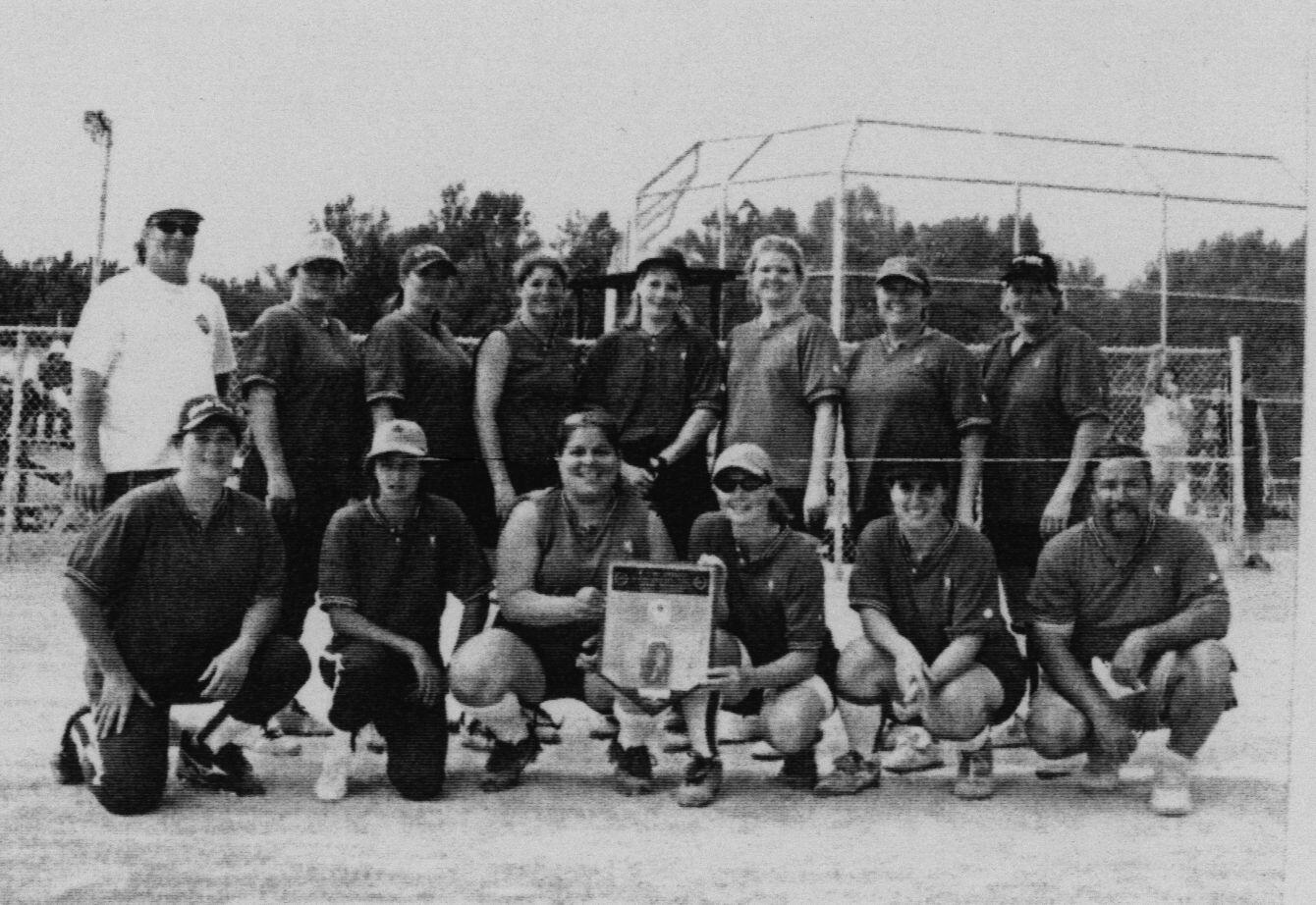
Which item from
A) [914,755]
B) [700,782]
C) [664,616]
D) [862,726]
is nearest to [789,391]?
[664,616]

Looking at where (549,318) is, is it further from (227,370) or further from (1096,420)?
(1096,420)

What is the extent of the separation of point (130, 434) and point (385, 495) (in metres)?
0.81

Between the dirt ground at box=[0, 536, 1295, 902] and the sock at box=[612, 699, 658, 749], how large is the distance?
0.47 feet

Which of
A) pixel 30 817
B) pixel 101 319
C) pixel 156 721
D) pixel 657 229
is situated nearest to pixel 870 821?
pixel 156 721

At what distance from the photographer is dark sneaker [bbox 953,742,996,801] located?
10.7 ft

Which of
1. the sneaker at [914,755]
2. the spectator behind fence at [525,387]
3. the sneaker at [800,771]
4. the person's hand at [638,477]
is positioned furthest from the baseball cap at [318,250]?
the sneaker at [914,755]

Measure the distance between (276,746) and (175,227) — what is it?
1565 mm

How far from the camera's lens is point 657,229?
1199 cm

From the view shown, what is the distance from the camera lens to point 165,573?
3213mm


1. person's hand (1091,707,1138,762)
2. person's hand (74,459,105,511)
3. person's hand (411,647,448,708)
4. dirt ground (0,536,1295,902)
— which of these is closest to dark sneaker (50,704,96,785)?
dirt ground (0,536,1295,902)

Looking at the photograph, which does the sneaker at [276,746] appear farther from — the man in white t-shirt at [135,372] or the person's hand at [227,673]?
the man in white t-shirt at [135,372]

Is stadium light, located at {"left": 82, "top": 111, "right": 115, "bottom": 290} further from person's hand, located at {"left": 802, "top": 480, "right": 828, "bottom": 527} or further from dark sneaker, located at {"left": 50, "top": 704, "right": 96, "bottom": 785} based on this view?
person's hand, located at {"left": 802, "top": 480, "right": 828, "bottom": 527}

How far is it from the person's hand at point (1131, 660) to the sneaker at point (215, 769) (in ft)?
7.51

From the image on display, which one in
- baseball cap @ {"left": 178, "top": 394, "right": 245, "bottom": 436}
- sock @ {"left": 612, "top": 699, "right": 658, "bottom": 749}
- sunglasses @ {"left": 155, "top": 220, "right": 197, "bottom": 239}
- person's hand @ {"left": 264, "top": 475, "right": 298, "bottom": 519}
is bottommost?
sock @ {"left": 612, "top": 699, "right": 658, "bottom": 749}
